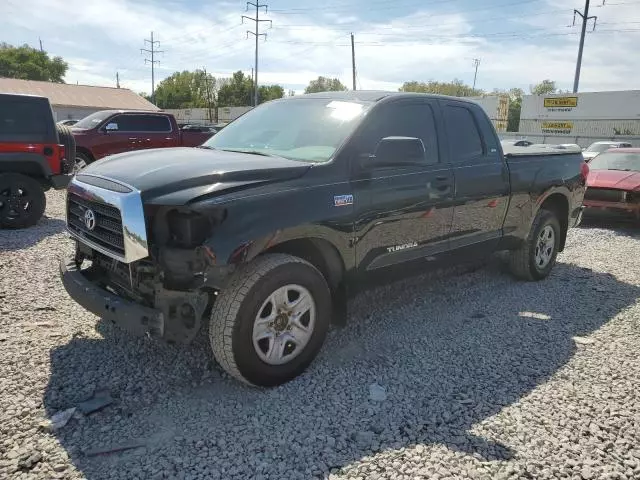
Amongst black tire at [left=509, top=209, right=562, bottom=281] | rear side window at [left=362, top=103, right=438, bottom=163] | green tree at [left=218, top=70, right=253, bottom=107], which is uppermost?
green tree at [left=218, top=70, right=253, bottom=107]

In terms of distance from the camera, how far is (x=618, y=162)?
10.6 metres

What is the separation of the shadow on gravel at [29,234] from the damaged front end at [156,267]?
13.9ft

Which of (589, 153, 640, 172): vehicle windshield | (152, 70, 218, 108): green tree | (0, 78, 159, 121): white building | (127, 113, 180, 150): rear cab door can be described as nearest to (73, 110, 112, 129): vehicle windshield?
(127, 113, 180, 150): rear cab door

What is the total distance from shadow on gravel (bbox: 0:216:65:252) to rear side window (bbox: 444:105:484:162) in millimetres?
5507

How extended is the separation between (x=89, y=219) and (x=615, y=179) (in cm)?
Result: 955

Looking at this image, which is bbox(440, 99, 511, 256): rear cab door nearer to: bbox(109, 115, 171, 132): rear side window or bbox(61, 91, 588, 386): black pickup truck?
bbox(61, 91, 588, 386): black pickup truck

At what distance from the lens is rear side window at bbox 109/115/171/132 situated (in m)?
13.2

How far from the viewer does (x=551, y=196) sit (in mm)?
6070

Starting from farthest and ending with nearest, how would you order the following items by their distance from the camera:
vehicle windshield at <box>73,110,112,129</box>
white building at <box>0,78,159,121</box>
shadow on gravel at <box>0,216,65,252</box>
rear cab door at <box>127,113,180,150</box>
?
white building at <box>0,78,159,121</box>, rear cab door at <box>127,113,180,150</box>, vehicle windshield at <box>73,110,112,129</box>, shadow on gravel at <box>0,216,65,252</box>

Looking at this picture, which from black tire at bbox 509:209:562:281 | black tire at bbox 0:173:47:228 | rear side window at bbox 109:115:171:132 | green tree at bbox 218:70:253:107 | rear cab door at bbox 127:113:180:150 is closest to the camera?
black tire at bbox 509:209:562:281

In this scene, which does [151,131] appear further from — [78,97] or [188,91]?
[188,91]

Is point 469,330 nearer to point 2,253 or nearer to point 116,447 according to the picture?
point 116,447

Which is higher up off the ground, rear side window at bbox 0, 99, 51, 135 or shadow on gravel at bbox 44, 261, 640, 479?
rear side window at bbox 0, 99, 51, 135

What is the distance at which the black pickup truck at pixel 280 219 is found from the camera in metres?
2.97
